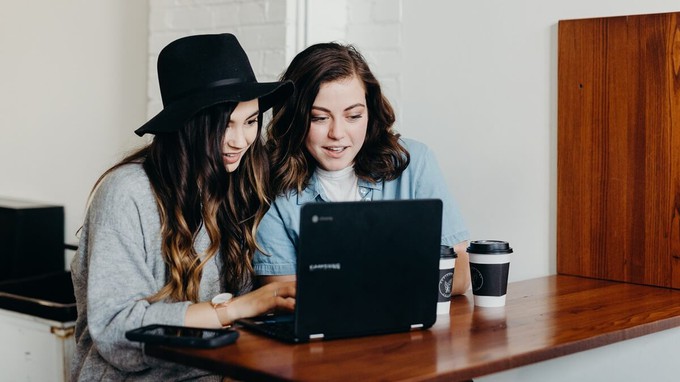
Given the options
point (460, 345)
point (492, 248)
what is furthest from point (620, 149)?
point (460, 345)

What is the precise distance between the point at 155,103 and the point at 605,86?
4.87ft

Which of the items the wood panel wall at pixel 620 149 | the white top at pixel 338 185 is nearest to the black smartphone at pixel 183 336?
→ the white top at pixel 338 185

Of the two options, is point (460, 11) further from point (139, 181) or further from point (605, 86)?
point (139, 181)

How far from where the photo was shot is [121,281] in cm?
164

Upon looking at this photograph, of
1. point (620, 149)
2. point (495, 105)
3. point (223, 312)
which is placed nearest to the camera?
point (223, 312)

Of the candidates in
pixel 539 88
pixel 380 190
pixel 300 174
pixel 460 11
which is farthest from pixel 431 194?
pixel 460 11

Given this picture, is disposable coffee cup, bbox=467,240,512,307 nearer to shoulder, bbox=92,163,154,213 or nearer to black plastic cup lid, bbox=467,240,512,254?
black plastic cup lid, bbox=467,240,512,254

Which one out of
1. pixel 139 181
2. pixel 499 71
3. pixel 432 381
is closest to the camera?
pixel 432 381

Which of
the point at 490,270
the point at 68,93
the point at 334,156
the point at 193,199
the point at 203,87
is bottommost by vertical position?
the point at 490,270

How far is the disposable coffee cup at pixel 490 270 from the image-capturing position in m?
1.80

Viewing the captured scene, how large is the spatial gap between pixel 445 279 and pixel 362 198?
0.45 meters

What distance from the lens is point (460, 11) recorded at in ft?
8.36

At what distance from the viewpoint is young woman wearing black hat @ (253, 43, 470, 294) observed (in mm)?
2033

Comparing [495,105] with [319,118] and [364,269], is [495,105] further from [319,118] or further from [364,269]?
[364,269]
